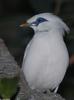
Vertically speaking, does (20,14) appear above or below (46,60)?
below

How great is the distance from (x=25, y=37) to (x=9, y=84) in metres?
2.23

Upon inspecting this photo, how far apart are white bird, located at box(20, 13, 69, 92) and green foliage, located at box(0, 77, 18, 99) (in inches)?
45.2

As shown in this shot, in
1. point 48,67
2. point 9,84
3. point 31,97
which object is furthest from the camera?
point 48,67

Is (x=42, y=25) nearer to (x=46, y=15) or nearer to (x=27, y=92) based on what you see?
(x=46, y=15)

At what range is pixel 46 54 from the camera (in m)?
2.56

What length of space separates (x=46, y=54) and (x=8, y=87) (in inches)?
46.7

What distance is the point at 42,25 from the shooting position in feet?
8.60

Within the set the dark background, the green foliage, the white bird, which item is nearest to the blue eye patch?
the white bird

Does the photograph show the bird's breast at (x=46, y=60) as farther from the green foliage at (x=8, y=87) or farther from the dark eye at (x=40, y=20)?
the green foliage at (x=8, y=87)

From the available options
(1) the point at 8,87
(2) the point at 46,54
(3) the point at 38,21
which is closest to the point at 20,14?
(3) the point at 38,21

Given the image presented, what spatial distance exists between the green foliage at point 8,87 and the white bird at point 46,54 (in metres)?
1.15

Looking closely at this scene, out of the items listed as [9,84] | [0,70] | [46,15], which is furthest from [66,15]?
[9,84]

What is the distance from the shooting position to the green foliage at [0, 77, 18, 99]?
4.56 ft

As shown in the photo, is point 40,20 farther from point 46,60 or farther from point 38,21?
point 46,60
